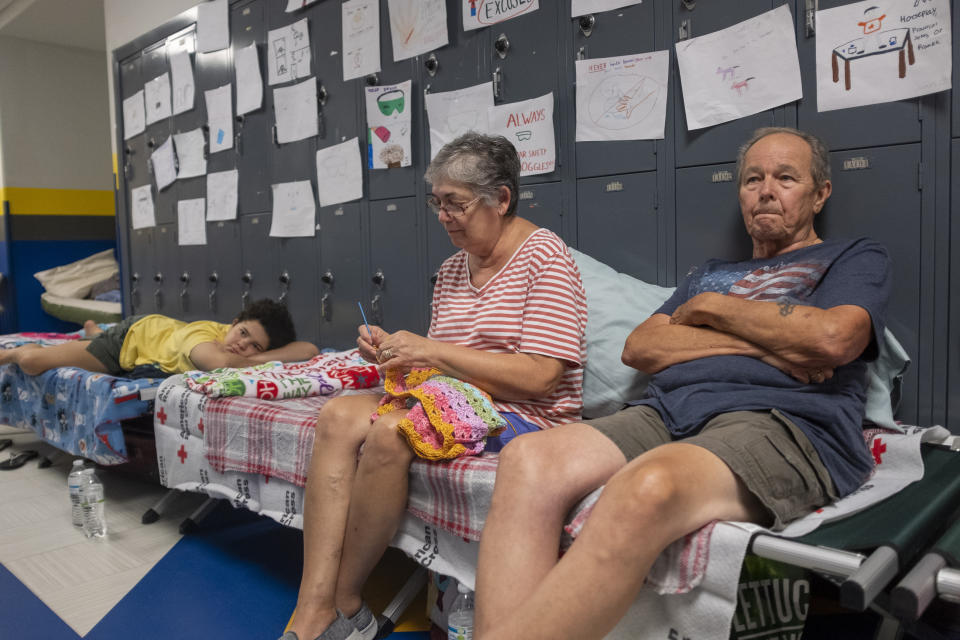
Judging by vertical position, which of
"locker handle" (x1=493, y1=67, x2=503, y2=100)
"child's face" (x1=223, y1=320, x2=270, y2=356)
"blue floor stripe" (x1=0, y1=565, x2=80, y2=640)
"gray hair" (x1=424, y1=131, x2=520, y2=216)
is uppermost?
"locker handle" (x1=493, y1=67, x2=503, y2=100)

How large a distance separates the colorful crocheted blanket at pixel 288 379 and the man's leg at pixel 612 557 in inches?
53.0

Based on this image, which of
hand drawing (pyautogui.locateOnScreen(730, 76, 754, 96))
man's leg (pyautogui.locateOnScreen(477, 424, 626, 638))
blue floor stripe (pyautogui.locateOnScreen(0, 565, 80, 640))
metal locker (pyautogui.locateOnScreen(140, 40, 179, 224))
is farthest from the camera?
metal locker (pyautogui.locateOnScreen(140, 40, 179, 224))

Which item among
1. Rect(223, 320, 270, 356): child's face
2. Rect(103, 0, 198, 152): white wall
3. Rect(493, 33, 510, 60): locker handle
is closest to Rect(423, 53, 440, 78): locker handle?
Rect(493, 33, 510, 60): locker handle

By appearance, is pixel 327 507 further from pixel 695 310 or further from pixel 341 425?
pixel 695 310

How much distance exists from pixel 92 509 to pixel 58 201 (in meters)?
4.99

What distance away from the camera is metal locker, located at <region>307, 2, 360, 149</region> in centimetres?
312

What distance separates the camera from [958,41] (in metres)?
1.64

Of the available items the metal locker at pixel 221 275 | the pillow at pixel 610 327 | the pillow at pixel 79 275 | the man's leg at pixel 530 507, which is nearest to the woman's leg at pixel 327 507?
the man's leg at pixel 530 507

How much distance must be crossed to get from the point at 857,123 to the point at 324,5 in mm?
2331

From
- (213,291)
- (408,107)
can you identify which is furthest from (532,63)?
(213,291)

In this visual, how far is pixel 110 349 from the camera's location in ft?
10.6

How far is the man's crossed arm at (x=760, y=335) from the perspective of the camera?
1.42 m

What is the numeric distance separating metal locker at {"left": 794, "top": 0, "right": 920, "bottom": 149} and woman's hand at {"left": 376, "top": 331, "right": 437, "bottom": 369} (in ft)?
3.78

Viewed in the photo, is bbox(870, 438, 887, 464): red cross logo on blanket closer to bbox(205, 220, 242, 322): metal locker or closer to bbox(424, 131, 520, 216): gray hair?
bbox(424, 131, 520, 216): gray hair
